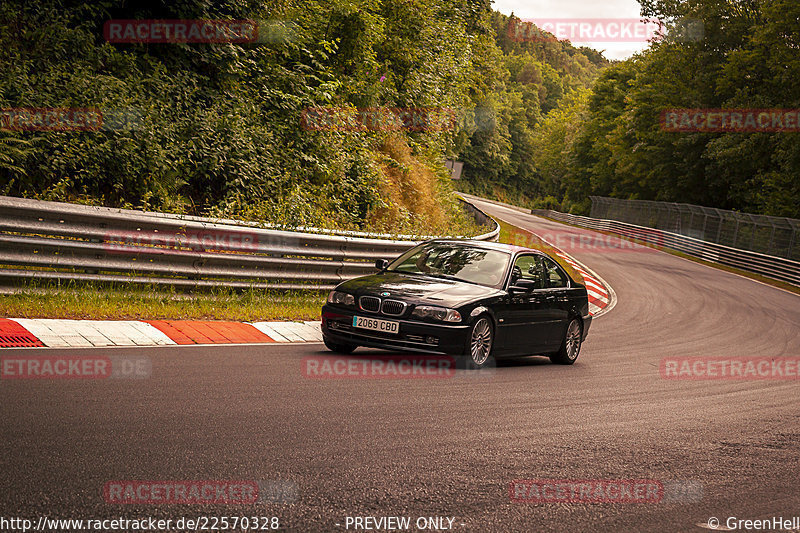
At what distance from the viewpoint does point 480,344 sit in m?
9.35

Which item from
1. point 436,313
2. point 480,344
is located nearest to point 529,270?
point 480,344

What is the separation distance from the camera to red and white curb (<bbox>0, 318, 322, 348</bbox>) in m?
7.81

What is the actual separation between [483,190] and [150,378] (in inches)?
4228

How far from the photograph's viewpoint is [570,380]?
9438 mm

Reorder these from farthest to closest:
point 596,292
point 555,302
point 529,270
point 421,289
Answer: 1. point 596,292
2. point 555,302
3. point 529,270
4. point 421,289

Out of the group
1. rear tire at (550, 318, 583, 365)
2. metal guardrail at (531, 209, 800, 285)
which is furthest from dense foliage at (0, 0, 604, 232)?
metal guardrail at (531, 209, 800, 285)

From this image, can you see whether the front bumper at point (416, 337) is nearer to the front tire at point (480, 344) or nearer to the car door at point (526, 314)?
the front tire at point (480, 344)

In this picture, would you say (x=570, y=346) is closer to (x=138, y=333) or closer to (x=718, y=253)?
(x=138, y=333)

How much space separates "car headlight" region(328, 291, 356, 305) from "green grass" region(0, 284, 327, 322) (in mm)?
1761

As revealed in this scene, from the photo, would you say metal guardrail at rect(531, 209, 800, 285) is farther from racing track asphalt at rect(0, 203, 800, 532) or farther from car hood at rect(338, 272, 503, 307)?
car hood at rect(338, 272, 503, 307)

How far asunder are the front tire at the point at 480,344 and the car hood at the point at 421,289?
29cm

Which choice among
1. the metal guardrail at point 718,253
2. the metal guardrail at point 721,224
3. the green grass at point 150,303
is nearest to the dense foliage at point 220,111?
the green grass at point 150,303

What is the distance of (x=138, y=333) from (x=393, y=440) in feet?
13.8

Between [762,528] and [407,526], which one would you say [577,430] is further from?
[407,526]
